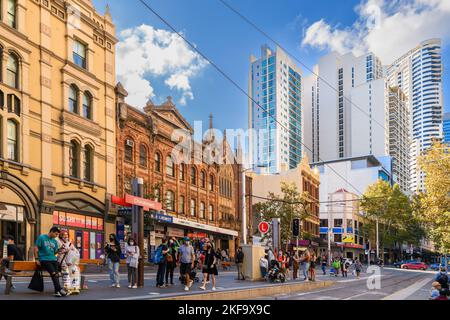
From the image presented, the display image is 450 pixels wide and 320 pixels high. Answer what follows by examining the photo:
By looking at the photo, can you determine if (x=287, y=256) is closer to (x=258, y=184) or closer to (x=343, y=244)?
(x=258, y=184)

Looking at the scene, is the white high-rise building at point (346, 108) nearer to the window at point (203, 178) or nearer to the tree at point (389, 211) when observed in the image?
the tree at point (389, 211)

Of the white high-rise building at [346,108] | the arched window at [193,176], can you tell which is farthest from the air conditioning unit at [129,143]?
the white high-rise building at [346,108]

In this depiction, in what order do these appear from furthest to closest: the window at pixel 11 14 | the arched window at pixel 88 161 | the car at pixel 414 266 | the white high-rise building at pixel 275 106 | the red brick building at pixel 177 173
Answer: the white high-rise building at pixel 275 106 → the car at pixel 414 266 → the red brick building at pixel 177 173 → the arched window at pixel 88 161 → the window at pixel 11 14

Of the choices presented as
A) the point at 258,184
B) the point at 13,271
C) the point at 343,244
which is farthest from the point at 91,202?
the point at 343,244

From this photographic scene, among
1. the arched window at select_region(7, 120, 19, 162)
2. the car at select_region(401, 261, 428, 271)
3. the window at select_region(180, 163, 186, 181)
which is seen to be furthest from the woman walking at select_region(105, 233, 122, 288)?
the car at select_region(401, 261, 428, 271)

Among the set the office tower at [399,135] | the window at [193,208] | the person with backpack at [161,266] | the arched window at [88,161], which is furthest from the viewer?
the office tower at [399,135]

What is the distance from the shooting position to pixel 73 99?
3522 cm

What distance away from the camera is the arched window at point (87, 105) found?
36281 mm

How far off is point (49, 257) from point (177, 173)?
34.0 meters

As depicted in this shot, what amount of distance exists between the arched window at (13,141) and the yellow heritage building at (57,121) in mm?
56

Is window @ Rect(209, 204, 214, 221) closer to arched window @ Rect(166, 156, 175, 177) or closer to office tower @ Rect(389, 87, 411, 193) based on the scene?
arched window @ Rect(166, 156, 175, 177)

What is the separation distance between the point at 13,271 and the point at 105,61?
2685cm

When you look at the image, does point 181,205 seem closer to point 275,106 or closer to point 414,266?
point 414,266

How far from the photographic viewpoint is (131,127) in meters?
40.8
